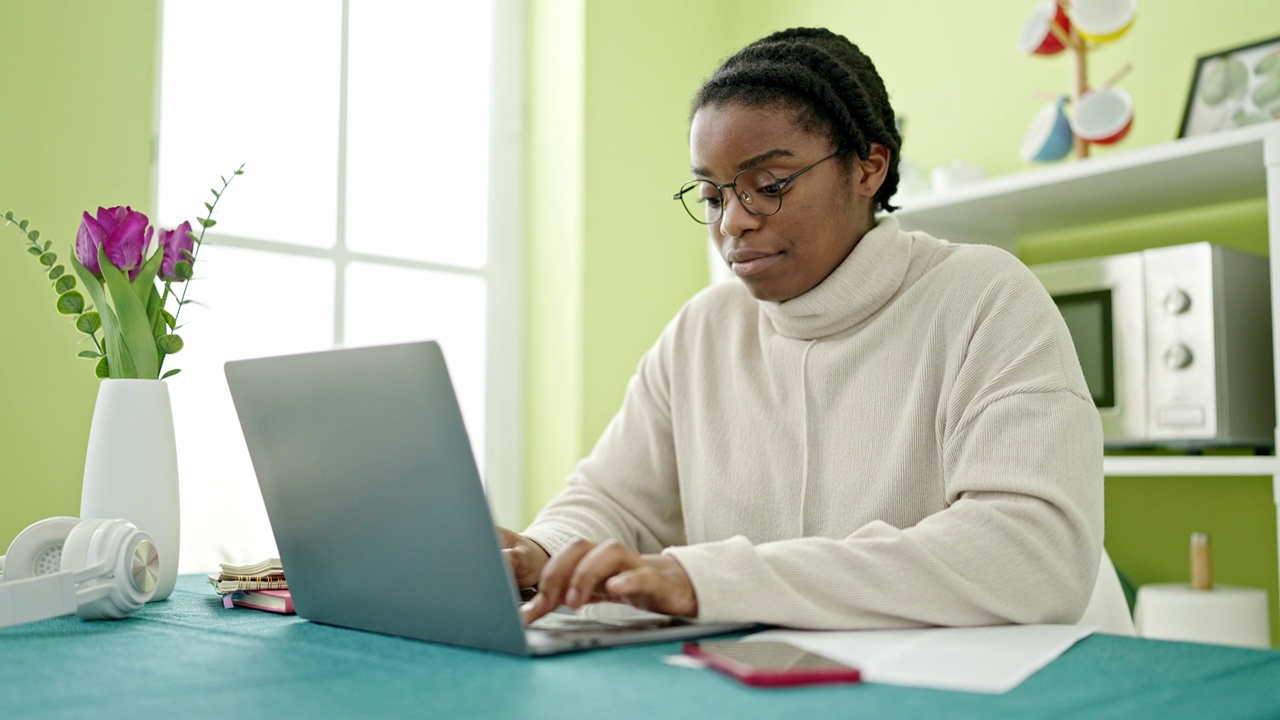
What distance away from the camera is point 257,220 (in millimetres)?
2402

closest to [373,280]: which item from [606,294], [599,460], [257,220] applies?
[257,220]

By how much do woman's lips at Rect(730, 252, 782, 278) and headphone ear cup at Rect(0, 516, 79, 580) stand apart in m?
0.70

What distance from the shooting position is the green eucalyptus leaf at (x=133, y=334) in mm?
1097

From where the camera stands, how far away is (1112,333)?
184 cm

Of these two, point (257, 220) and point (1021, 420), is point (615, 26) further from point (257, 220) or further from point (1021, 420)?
point (1021, 420)

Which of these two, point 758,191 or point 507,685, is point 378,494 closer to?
point 507,685

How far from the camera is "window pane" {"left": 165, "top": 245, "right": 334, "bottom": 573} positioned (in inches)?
90.2

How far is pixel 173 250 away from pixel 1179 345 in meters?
1.44

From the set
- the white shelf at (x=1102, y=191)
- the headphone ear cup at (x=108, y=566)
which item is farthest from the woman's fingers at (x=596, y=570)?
the white shelf at (x=1102, y=191)

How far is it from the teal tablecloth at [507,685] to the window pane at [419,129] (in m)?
1.87

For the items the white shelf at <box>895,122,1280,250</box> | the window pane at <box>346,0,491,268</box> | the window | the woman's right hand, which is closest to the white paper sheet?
the woman's right hand

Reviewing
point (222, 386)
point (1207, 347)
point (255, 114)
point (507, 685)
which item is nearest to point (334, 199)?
point (255, 114)

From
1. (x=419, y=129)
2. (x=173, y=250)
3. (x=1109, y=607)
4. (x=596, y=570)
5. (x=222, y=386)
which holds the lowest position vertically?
(x=1109, y=607)

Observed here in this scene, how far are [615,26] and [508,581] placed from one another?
231 centimetres
